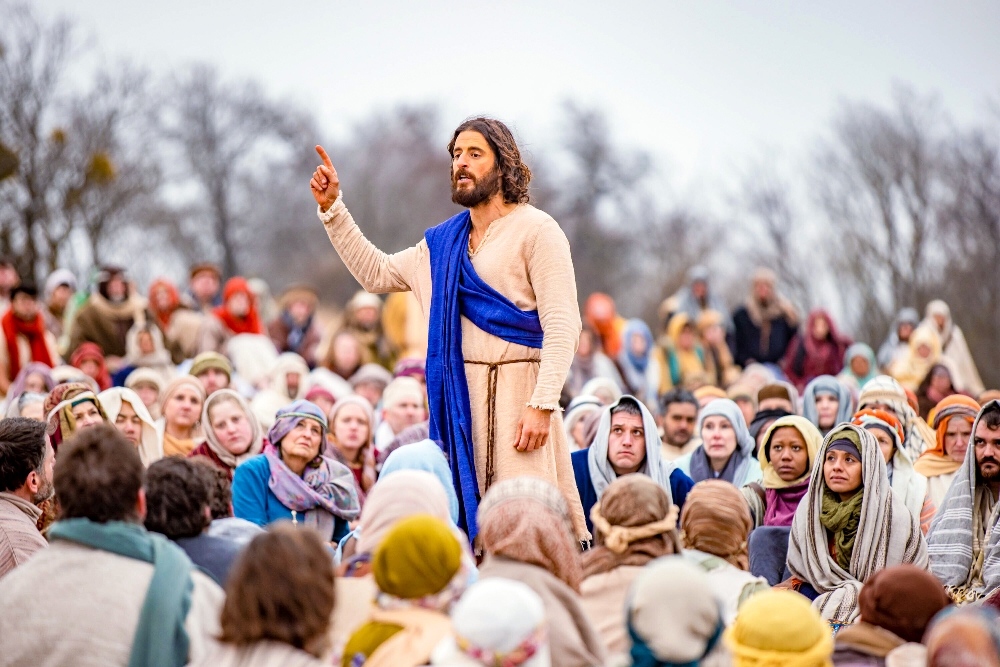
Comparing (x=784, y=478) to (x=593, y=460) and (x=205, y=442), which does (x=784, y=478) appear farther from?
(x=205, y=442)

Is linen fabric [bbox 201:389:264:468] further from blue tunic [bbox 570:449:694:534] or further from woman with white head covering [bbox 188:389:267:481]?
blue tunic [bbox 570:449:694:534]

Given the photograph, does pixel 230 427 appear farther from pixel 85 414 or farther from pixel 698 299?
pixel 698 299

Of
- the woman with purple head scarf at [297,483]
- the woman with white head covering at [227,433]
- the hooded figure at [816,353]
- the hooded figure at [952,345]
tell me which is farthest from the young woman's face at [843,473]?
the hooded figure at [952,345]

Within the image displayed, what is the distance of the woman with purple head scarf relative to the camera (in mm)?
5781

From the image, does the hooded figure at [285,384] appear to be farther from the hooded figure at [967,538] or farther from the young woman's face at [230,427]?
the hooded figure at [967,538]

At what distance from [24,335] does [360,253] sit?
679 centimetres

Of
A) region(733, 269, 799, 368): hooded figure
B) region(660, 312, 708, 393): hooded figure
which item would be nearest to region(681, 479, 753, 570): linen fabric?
region(660, 312, 708, 393): hooded figure

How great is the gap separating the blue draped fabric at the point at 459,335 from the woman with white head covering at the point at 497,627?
1593mm

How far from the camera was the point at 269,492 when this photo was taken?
5855 mm

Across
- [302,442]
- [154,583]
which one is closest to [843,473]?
[302,442]

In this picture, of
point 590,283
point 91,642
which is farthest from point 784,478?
point 590,283

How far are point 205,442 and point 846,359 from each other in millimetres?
7712

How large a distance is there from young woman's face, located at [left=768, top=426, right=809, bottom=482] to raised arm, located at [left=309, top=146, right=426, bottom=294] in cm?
227

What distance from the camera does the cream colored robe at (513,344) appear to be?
447 cm
